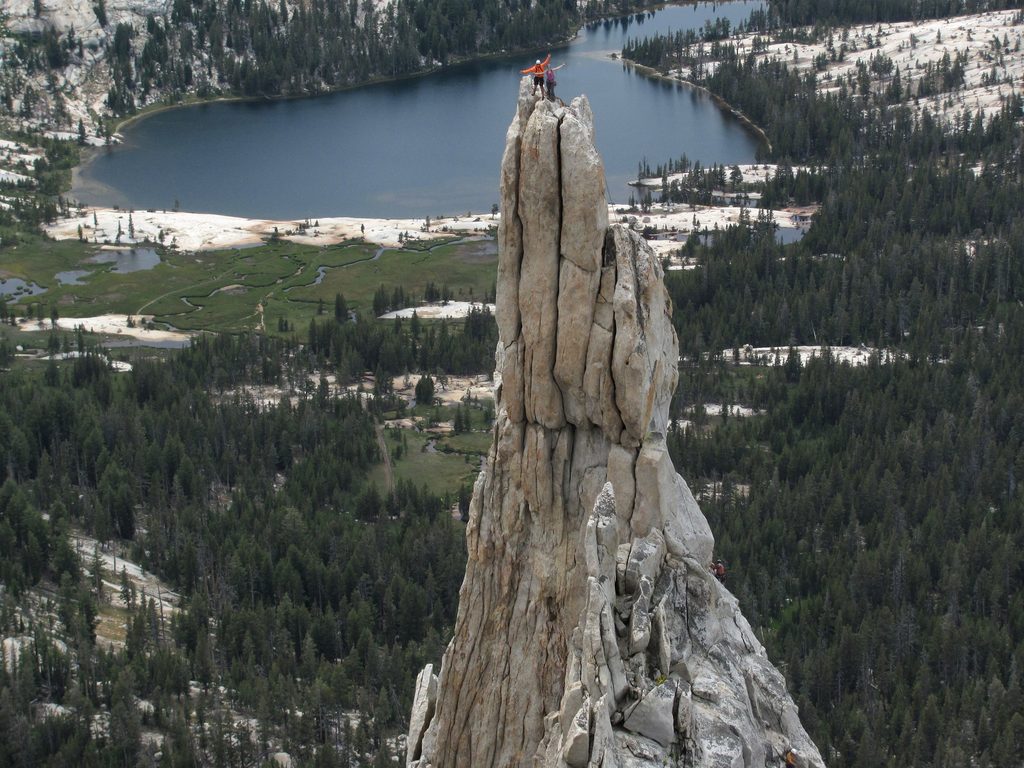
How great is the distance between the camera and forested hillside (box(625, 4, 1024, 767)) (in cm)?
10300

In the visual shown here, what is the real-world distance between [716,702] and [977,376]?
137m

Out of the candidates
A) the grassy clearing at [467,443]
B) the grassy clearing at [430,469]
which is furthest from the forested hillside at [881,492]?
A: the grassy clearing at [430,469]

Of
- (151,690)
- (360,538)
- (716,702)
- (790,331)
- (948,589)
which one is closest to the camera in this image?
(716,702)

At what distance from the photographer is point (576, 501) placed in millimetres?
38156

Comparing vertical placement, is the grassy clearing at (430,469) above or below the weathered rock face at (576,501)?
below

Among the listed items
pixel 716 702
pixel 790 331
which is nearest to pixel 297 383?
pixel 790 331

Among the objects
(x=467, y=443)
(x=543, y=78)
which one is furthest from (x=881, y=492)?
(x=543, y=78)

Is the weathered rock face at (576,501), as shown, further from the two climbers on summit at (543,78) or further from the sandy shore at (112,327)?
the sandy shore at (112,327)

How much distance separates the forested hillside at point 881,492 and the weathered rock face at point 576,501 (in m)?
57.5

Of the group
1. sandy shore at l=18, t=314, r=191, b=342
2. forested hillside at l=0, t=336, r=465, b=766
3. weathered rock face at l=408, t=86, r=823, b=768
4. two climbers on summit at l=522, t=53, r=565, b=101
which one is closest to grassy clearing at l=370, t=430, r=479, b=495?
forested hillside at l=0, t=336, r=465, b=766

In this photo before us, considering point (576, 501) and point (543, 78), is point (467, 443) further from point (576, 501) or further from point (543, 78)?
point (543, 78)

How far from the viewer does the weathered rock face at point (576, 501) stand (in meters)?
35.6

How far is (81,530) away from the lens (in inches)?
5123

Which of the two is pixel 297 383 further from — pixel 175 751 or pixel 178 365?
pixel 175 751
